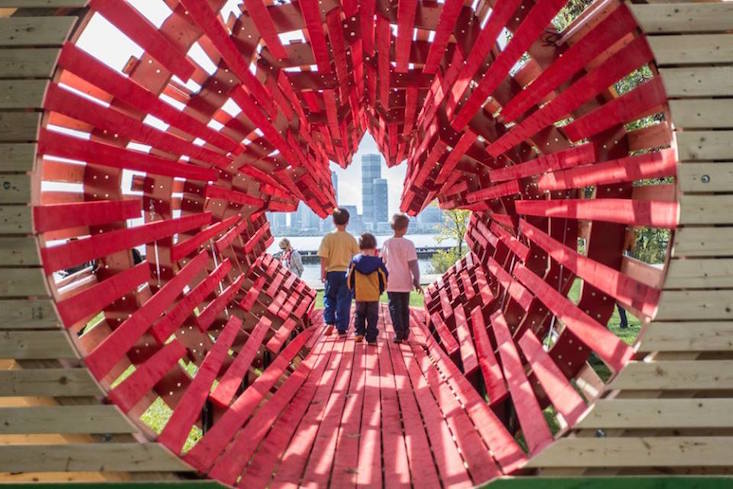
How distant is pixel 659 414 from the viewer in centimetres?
283

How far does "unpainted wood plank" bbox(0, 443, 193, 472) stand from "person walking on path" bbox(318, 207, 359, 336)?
4.49 metres

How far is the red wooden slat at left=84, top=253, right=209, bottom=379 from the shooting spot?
9.66ft

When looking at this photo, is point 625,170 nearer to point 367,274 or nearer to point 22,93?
point 22,93

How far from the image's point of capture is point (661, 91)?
282 cm

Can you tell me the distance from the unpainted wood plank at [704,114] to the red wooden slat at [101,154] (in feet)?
9.34

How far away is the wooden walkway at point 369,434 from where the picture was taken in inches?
127

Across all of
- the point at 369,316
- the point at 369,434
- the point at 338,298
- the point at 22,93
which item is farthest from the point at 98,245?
the point at 338,298

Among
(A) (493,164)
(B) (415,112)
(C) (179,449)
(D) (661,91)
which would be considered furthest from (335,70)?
(C) (179,449)

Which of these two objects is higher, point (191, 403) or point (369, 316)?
point (191, 403)

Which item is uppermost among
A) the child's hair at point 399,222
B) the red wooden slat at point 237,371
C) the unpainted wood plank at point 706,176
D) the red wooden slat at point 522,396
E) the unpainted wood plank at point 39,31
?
the unpainted wood plank at point 39,31

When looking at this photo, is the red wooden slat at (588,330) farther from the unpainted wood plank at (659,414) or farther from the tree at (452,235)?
the tree at (452,235)

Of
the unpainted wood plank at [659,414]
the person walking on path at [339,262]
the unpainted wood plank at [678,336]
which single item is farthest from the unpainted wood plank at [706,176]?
the person walking on path at [339,262]

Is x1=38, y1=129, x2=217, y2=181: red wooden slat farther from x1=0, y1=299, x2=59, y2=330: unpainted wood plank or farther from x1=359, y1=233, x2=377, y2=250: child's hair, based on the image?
x1=359, y1=233, x2=377, y2=250: child's hair

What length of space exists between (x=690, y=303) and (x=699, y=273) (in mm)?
145
